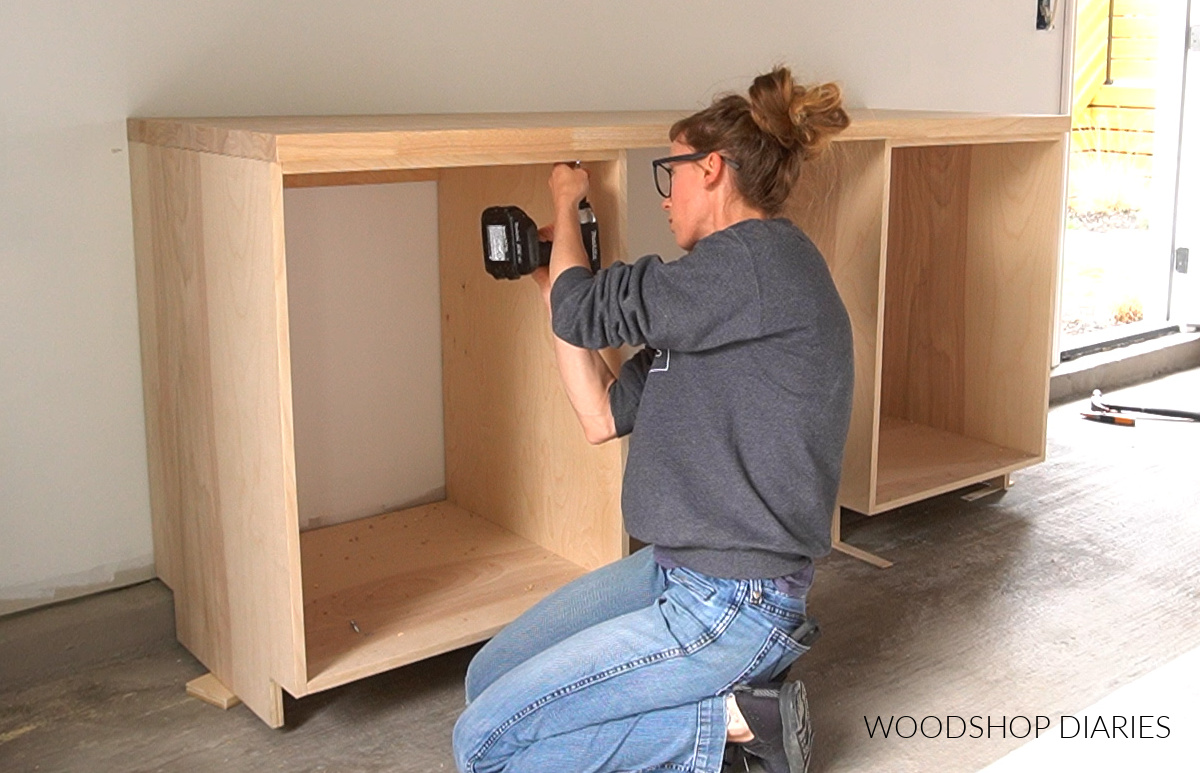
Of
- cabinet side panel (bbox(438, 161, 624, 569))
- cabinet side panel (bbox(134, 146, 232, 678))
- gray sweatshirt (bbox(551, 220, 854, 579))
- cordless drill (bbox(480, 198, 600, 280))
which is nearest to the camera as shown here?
gray sweatshirt (bbox(551, 220, 854, 579))

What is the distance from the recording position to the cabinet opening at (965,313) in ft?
11.0

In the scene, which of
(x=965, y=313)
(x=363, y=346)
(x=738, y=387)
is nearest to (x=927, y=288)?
(x=965, y=313)

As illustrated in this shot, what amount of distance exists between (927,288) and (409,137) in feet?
6.62

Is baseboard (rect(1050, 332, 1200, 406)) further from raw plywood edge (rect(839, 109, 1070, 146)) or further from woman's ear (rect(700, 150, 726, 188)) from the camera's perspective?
woman's ear (rect(700, 150, 726, 188))

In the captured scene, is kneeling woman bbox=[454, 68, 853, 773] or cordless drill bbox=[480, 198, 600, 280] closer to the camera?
kneeling woman bbox=[454, 68, 853, 773]

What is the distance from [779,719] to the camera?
2010 mm

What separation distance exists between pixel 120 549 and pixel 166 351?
17.2 inches

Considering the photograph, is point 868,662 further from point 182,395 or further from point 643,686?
point 182,395

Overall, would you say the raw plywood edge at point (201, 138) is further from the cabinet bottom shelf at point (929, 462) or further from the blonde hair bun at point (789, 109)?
the cabinet bottom shelf at point (929, 462)

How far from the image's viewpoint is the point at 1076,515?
348 centimetres

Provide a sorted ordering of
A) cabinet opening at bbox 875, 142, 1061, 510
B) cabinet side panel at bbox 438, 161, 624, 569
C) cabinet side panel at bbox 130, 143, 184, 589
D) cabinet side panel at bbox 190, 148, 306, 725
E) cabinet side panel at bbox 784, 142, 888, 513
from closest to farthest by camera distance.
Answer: cabinet side panel at bbox 190, 148, 306, 725 < cabinet side panel at bbox 130, 143, 184, 589 < cabinet side panel at bbox 438, 161, 624, 569 < cabinet side panel at bbox 784, 142, 888, 513 < cabinet opening at bbox 875, 142, 1061, 510

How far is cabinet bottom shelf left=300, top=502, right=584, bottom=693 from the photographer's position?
232 cm

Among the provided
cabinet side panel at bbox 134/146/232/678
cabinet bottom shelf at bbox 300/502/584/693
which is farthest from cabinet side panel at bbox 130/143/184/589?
cabinet bottom shelf at bbox 300/502/584/693

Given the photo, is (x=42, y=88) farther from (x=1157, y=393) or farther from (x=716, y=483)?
(x=1157, y=393)
